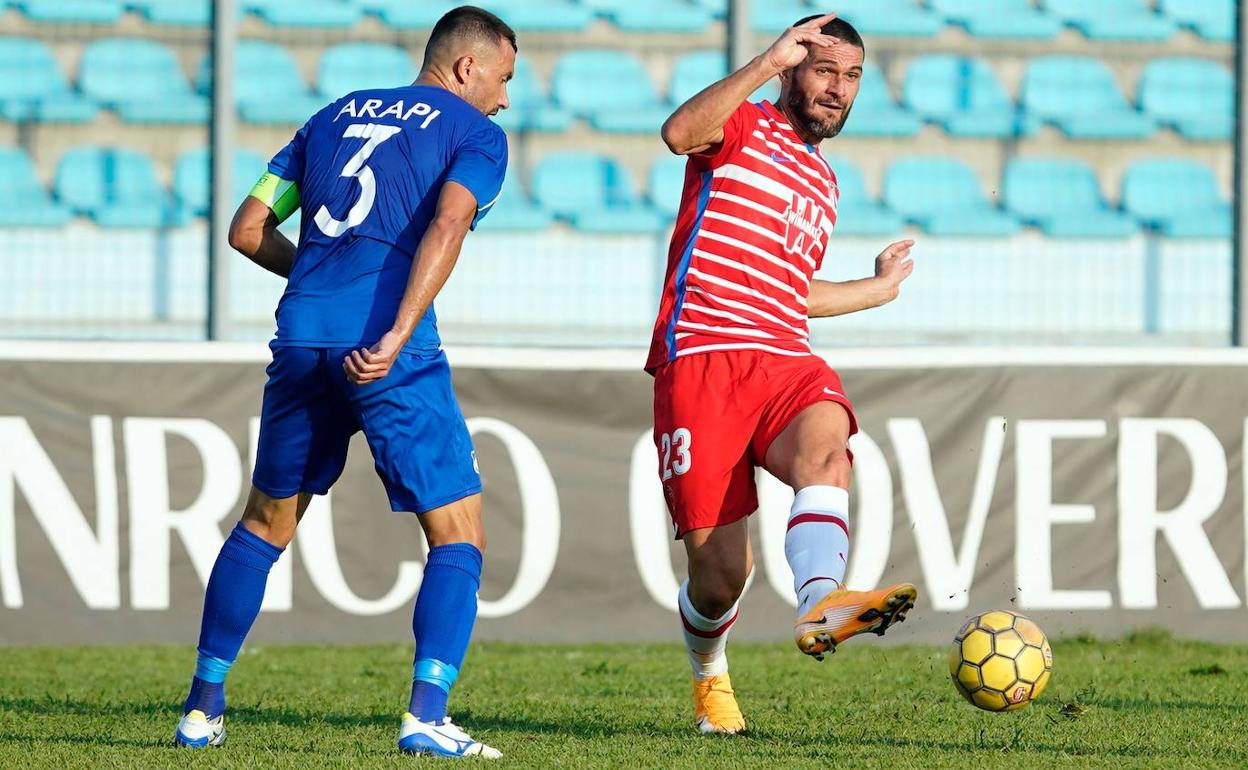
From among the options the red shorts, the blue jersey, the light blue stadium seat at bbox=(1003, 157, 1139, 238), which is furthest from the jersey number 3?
the light blue stadium seat at bbox=(1003, 157, 1139, 238)

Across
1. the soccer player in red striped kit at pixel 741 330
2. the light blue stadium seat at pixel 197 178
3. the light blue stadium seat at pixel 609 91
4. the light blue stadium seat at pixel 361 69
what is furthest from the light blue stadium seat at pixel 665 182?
the soccer player in red striped kit at pixel 741 330

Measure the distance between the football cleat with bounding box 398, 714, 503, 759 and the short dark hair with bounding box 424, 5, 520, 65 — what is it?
1.84m

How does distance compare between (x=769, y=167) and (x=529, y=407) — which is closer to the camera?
(x=769, y=167)

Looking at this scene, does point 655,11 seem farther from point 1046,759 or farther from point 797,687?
point 1046,759

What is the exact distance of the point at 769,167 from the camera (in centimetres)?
459

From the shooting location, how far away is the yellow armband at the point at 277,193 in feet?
14.6

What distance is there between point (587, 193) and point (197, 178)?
2.37 m

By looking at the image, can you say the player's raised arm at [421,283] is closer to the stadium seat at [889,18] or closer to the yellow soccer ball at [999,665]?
the yellow soccer ball at [999,665]

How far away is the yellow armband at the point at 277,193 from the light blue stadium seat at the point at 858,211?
5.90 m

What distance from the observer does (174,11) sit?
9297 mm

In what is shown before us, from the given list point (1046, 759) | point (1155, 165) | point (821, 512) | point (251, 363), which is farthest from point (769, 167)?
point (1155, 165)

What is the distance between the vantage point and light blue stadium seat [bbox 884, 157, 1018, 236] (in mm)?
10211

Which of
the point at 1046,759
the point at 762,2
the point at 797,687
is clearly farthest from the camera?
the point at 762,2

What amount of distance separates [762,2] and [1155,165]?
315 centimetres
